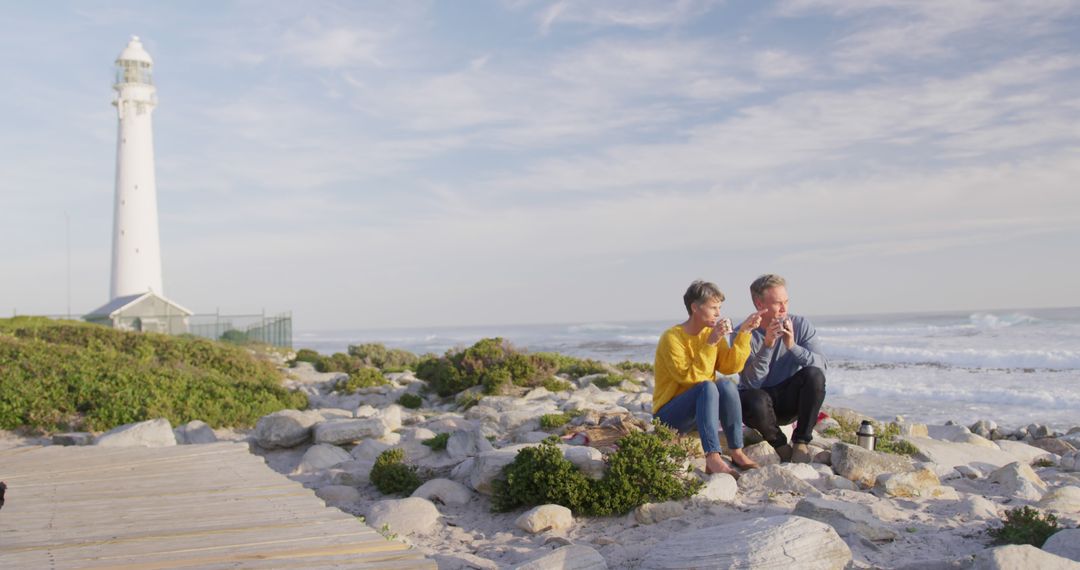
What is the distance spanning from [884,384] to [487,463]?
17.6 m

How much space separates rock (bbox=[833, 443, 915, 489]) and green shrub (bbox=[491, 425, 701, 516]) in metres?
1.36

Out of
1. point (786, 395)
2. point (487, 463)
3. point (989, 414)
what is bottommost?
point (989, 414)

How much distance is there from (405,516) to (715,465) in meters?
2.34

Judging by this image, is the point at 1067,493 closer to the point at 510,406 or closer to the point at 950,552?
the point at 950,552

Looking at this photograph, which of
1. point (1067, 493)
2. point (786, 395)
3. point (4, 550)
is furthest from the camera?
point (786, 395)

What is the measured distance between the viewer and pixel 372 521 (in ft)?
20.4

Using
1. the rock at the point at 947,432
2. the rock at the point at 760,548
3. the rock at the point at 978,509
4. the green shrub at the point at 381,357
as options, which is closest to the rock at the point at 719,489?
the rock at the point at 760,548

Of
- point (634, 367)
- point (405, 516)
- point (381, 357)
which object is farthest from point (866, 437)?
point (381, 357)

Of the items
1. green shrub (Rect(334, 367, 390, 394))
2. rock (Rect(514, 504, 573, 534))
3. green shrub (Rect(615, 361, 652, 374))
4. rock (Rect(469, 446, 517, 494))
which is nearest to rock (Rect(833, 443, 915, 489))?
rock (Rect(514, 504, 573, 534))

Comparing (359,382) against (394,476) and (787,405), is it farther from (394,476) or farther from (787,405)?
(787,405)

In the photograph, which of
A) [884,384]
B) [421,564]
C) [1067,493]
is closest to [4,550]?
[421,564]

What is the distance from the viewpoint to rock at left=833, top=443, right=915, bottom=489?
262 inches

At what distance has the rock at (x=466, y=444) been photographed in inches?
324

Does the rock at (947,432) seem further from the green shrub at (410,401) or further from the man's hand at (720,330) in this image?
the green shrub at (410,401)
